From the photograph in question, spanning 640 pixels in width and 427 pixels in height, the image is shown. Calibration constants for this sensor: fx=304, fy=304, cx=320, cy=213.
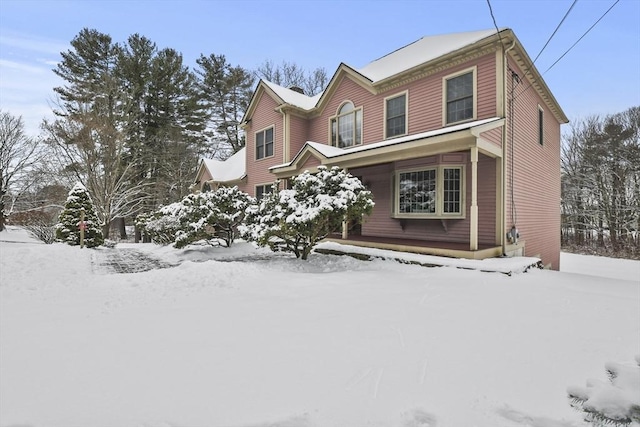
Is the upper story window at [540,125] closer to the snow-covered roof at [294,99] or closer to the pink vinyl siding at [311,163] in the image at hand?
the pink vinyl siding at [311,163]

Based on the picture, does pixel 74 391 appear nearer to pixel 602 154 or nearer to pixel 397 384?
pixel 397 384

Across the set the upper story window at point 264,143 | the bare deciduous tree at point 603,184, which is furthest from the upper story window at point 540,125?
the bare deciduous tree at point 603,184

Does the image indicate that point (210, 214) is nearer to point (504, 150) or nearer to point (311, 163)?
point (311, 163)

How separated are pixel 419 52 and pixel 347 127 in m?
3.75

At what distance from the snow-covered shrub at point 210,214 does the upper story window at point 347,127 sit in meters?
4.72

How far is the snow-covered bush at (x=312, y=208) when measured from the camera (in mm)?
7398

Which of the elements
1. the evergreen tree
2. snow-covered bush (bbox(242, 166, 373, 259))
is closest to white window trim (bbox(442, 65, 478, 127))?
snow-covered bush (bbox(242, 166, 373, 259))

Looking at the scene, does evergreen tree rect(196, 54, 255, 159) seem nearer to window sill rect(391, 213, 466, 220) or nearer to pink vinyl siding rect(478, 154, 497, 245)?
window sill rect(391, 213, 466, 220)

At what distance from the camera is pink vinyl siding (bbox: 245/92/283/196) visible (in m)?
14.9

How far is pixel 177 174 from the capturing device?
23.1 m

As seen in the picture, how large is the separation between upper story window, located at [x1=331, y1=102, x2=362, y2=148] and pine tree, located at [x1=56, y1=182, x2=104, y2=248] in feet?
33.7

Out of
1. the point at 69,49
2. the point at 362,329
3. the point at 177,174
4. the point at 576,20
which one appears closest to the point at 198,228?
the point at 362,329

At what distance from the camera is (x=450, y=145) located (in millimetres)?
7887

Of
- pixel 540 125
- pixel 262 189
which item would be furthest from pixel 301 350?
pixel 262 189
